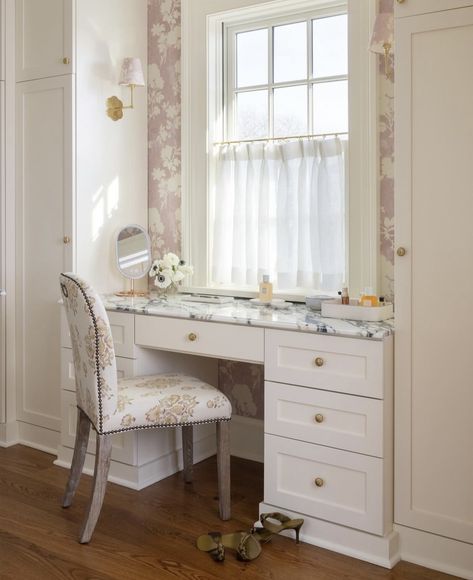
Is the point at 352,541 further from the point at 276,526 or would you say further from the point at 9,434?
the point at 9,434

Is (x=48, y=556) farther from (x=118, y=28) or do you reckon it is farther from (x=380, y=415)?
(x=118, y=28)

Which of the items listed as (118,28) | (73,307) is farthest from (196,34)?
(73,307)

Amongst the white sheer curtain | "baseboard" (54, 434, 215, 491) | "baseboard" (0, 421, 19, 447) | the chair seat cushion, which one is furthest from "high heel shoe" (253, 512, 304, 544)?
"baseboard" (0, 421, 19, 447)

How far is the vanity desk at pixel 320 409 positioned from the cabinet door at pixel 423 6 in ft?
3.48

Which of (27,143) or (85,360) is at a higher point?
(27,143)

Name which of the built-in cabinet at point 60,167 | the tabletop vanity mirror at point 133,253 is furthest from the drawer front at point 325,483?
the built-in cabinet at point 60,167

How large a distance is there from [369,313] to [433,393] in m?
0.39

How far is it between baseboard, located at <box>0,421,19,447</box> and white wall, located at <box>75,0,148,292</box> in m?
0.90

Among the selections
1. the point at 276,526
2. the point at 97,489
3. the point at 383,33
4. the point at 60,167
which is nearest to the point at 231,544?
the point at 276,526

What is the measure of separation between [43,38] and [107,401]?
1.91 meters

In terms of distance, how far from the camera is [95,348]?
7.61 feet

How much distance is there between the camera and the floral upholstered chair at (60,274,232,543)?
7.63 ft

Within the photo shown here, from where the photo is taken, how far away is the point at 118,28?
129 inches

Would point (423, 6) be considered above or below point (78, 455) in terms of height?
above
